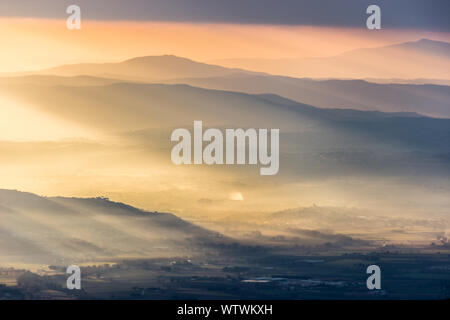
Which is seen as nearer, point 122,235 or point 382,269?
point 382,269

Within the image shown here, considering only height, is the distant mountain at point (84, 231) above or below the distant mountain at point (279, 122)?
below

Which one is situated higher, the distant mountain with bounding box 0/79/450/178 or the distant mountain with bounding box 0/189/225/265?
the distant mountain with bounding box 0/79/450/178

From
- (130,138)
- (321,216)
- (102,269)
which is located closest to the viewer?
(102,269)

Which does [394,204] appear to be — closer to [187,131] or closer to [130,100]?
[187,131]

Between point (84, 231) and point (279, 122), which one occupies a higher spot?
point (279, 122)

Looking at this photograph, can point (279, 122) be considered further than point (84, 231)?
Yes

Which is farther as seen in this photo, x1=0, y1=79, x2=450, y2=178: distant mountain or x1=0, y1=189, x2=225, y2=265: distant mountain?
x1=0, y1=79, x2=450, y2=178: distant mountain

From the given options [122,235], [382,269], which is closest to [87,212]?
[122,235]

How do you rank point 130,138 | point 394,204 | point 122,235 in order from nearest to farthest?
1. point 122,235
2. point 394,204
3. point 130,138
